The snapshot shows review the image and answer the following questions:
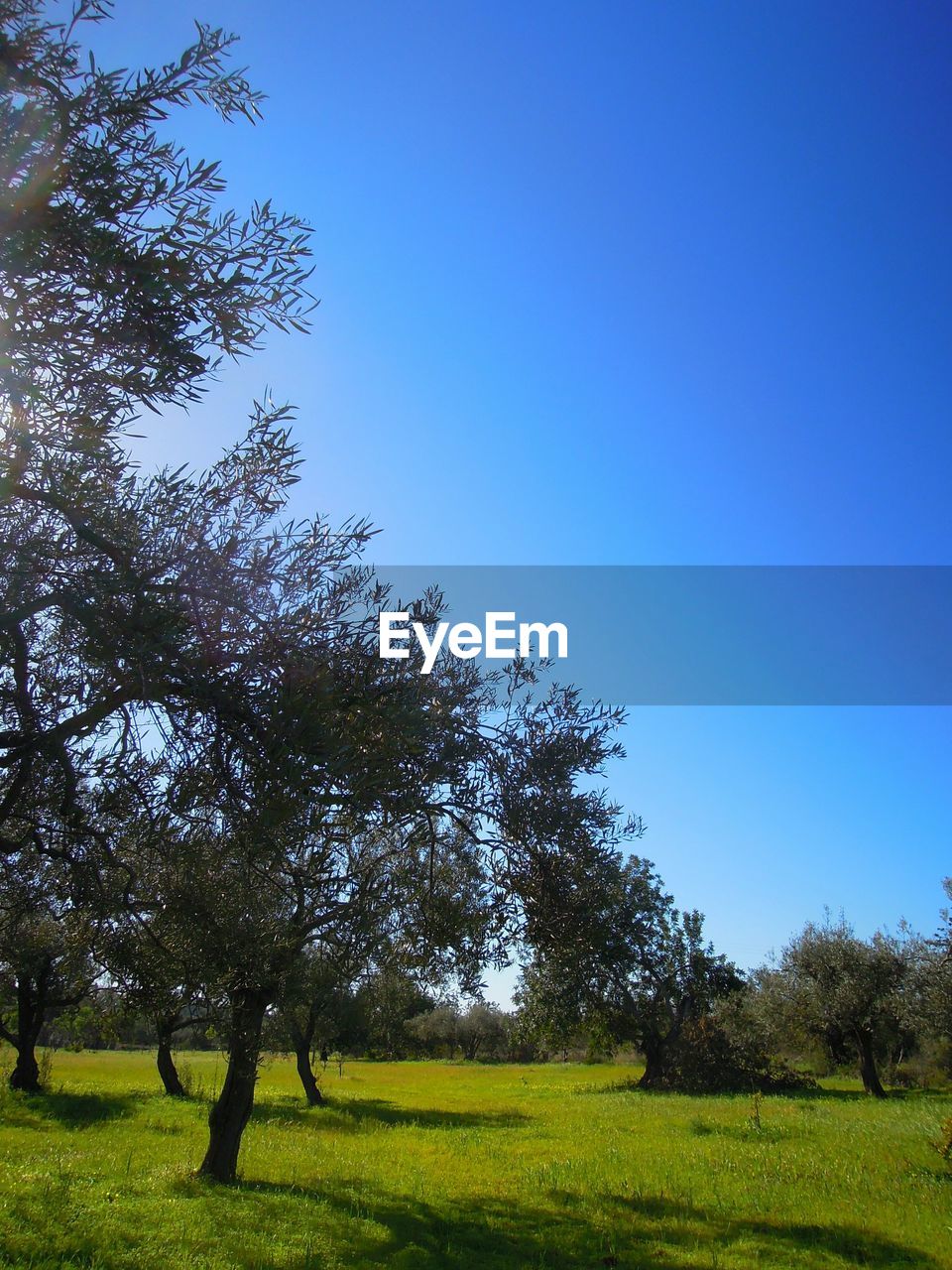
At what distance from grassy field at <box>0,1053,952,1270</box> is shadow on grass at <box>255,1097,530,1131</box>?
1.04 feet

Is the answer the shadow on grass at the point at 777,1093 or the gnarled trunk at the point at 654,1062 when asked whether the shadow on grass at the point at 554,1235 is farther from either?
the gnarled trunk at the point at 654,1062

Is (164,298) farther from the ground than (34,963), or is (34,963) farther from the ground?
(164,298)

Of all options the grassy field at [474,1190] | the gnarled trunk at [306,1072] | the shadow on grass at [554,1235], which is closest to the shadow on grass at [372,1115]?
the grassy field at [474,1190]


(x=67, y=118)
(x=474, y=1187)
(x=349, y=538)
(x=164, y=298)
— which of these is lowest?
(x=474, y=1187)

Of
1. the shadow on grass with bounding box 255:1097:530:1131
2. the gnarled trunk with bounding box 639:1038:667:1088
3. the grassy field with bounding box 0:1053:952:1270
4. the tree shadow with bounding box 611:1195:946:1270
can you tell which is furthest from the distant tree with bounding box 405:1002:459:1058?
the tree shadow with bounding box 611:1195:946:1270

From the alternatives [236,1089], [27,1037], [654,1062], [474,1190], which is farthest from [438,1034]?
[236,1089]

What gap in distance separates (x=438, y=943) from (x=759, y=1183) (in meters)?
11.5

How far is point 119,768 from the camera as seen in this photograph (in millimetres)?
6309

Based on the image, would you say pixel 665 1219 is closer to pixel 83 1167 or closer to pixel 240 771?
pixel 83 1167

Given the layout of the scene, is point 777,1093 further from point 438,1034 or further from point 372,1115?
point 438,1034

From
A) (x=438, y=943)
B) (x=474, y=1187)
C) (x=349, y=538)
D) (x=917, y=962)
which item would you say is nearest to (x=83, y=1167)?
(x=474, y=1187)

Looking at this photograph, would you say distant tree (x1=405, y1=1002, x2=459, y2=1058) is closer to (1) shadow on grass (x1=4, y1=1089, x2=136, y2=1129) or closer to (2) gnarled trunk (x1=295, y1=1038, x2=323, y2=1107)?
(2) gnarled trunk (x1=295, y1=1038, x2=323, y2=1107)

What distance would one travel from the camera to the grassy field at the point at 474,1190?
12.5m

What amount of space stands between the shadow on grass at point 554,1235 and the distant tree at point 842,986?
122 feet
